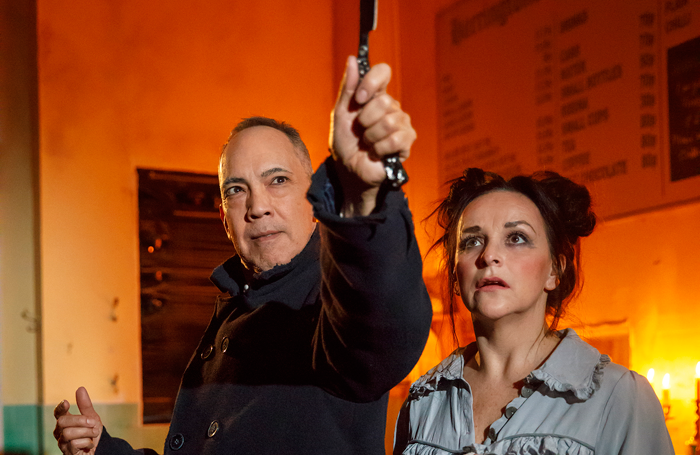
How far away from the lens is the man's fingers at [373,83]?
0.75 metres

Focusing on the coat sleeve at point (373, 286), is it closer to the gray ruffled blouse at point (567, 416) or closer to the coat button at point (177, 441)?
the coat button at point (177, 441)

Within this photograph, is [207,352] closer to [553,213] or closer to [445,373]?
[445,373]

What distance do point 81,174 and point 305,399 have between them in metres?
2.66

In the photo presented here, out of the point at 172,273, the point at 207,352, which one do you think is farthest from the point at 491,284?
the point at 172,273

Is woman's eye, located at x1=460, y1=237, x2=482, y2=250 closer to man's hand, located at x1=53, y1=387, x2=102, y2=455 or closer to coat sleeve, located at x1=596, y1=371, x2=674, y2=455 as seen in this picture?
coat sleeve, located at x1=596, y1=371, x2=674, y2=455

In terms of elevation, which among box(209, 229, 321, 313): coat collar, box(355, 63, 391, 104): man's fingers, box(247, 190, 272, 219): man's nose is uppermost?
box(355, 63, 391, 104): man's fingers

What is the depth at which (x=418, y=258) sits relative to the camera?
86 cm

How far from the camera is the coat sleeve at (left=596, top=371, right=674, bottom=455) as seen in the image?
1527 millimetres

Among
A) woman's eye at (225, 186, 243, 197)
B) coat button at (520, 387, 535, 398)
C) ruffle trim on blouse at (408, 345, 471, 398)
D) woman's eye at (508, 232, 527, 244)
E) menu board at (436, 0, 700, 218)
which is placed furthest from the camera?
menu board at (436, 0, 700, 218)

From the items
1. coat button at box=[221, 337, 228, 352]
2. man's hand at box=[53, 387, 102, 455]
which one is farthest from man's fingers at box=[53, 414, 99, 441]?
coat button at box=[221, 337, 228, 352]

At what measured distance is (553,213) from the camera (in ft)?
6.14

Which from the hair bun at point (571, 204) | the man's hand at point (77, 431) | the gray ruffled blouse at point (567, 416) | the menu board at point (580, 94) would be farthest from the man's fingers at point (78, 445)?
the menu board at point (580, 94)

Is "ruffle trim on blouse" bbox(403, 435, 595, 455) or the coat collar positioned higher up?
the coat collar

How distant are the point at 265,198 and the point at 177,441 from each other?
1.65ft
